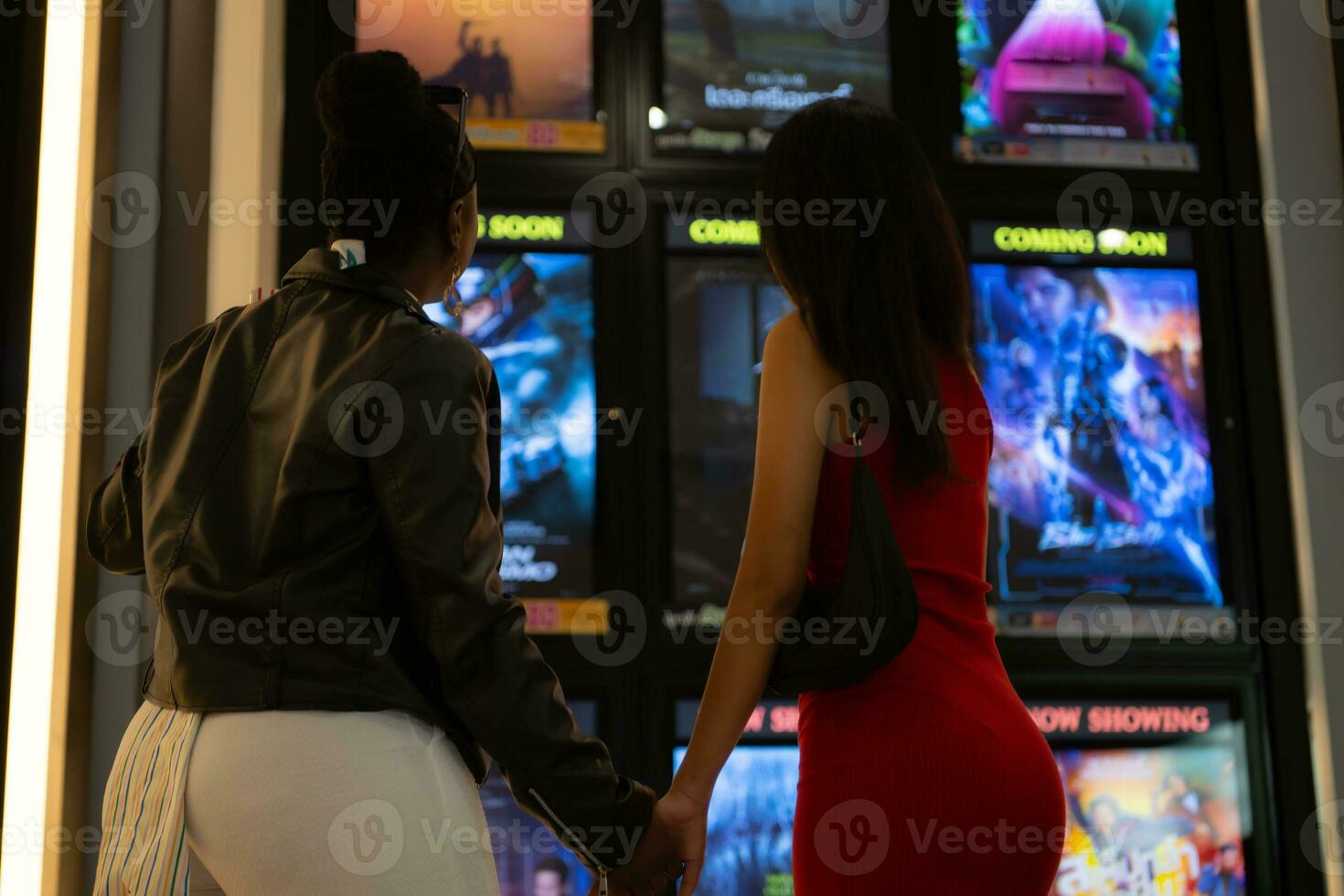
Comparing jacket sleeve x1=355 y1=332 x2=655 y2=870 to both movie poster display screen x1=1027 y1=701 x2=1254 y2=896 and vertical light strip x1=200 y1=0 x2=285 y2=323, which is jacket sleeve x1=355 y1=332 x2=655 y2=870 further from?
movie poster display screen x1=1027 y1=701 x2=1254 y2=896

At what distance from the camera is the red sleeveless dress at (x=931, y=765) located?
4.40 ft

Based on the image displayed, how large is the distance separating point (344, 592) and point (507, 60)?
2.08 meters

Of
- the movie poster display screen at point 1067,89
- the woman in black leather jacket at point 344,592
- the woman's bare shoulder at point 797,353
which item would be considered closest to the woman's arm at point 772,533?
the woman's bare shoulder at point 797,353

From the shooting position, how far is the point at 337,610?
133 cm

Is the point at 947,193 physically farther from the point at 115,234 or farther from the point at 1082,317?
the point at 115,234

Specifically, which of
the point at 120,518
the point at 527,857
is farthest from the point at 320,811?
the point at 527,857

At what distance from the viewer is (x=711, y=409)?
304 centimetres

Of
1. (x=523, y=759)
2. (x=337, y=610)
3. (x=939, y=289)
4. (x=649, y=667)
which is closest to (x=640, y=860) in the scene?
(x=523, y=759)

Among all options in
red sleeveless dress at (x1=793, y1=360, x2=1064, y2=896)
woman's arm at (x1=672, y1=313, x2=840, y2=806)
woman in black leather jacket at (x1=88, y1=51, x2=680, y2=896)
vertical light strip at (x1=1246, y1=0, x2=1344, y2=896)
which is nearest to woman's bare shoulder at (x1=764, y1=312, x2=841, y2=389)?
woman's arm at (x1=672, y1=313, x2=840, y2=806)

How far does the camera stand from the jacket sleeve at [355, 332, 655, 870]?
4.44ft

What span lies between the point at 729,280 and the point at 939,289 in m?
1.55


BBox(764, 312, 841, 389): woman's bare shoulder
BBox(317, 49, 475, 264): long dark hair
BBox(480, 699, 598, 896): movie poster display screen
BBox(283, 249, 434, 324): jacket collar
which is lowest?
BBox(480, 699, 598, 896): movie poster display screen

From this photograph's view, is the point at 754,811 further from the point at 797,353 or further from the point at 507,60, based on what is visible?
the point at 507,60

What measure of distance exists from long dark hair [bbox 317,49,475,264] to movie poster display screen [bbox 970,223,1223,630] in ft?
5.89
